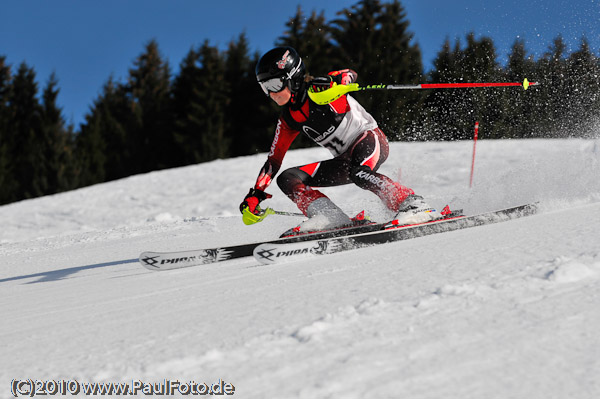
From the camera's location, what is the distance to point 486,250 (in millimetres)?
2973

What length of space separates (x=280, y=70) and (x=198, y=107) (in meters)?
24.4

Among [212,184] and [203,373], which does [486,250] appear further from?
[212,184]

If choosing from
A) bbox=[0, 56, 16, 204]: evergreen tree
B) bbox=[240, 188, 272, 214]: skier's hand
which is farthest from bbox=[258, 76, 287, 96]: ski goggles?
bbox=[0, 56, 16, 204]: evergreen tree

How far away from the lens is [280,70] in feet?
14.5

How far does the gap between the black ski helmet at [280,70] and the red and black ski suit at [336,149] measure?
15cm

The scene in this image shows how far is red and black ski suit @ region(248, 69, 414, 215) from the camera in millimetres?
4531

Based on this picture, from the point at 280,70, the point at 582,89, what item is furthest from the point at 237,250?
the point at 582,89

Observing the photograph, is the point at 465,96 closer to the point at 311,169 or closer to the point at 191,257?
the point at 311,169

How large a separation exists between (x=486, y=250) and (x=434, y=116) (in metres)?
16.9

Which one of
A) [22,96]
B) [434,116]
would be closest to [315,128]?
[434,116]

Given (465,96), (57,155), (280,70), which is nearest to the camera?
(280,70)

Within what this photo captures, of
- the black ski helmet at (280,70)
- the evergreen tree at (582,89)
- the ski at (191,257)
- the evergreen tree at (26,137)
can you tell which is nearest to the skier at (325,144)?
the black ski helmet at (280,70)

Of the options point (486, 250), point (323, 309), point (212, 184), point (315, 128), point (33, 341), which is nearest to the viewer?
point (323, 309)

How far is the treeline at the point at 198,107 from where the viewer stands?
21.3 metres
